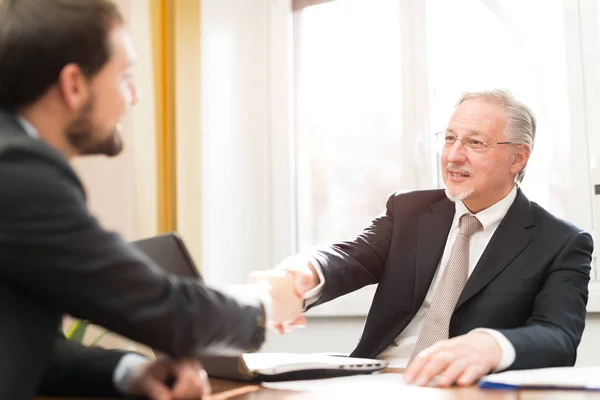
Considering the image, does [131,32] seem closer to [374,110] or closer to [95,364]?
[374,110]

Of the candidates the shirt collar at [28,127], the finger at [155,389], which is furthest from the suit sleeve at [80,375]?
the shirt collar at [28,127]

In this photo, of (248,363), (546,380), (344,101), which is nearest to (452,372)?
(546,380)

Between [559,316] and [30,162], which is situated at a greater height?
[30,162]

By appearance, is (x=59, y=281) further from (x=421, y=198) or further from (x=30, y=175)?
(x=421, y=198)

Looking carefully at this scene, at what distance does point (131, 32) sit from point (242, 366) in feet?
5.92

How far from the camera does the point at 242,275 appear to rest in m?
3.09

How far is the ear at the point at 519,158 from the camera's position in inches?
84.0

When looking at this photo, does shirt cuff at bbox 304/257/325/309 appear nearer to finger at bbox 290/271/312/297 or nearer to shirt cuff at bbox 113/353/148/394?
finger at bbox 290/271/312/297

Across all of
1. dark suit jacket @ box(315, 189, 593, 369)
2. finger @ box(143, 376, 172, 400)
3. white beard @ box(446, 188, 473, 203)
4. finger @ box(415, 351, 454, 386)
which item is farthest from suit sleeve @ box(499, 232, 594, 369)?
finger @ box(143, 376, 172, 400)

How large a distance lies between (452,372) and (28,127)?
2.58 ft

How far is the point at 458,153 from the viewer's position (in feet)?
6.89

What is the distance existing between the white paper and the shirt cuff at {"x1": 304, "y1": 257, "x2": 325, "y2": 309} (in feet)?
2.61

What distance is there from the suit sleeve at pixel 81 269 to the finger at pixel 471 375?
519 mm

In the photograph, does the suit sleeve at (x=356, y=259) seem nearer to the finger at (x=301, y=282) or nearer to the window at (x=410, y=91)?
the finger at (x=301, y=282)
